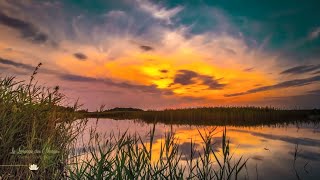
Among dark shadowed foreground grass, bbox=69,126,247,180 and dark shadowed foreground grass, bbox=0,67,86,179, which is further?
dark shadowed foreground grass, bbox=0,67,86,179

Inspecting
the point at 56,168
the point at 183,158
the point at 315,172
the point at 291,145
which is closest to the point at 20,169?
the point at 56,168

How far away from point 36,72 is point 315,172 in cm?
721

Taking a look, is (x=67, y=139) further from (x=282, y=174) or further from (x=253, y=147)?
(x=253, y=147)

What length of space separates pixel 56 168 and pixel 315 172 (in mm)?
6283

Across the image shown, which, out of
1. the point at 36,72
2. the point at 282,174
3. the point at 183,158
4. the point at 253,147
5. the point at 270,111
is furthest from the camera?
the point at 270,111

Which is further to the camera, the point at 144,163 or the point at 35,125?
the point at 35,125

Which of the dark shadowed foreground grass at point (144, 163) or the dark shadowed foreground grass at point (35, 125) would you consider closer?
the dark shadowed foreground grass at point (144, 163)

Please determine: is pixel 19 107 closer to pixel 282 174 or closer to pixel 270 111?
pixel 282 174

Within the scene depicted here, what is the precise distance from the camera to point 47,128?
6488 millimetres

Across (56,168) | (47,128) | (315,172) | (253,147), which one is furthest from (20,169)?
(253,147)

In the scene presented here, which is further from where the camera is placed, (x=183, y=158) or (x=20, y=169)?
(x=183, y=158)

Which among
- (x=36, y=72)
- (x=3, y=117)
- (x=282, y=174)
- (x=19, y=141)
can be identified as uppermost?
(x=36, y=72)

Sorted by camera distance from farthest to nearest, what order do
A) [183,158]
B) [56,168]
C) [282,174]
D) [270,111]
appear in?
1. [270,111]
2. [183,158]
3. [282,174]
4. [56,168]

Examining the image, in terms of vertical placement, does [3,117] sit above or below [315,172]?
above
